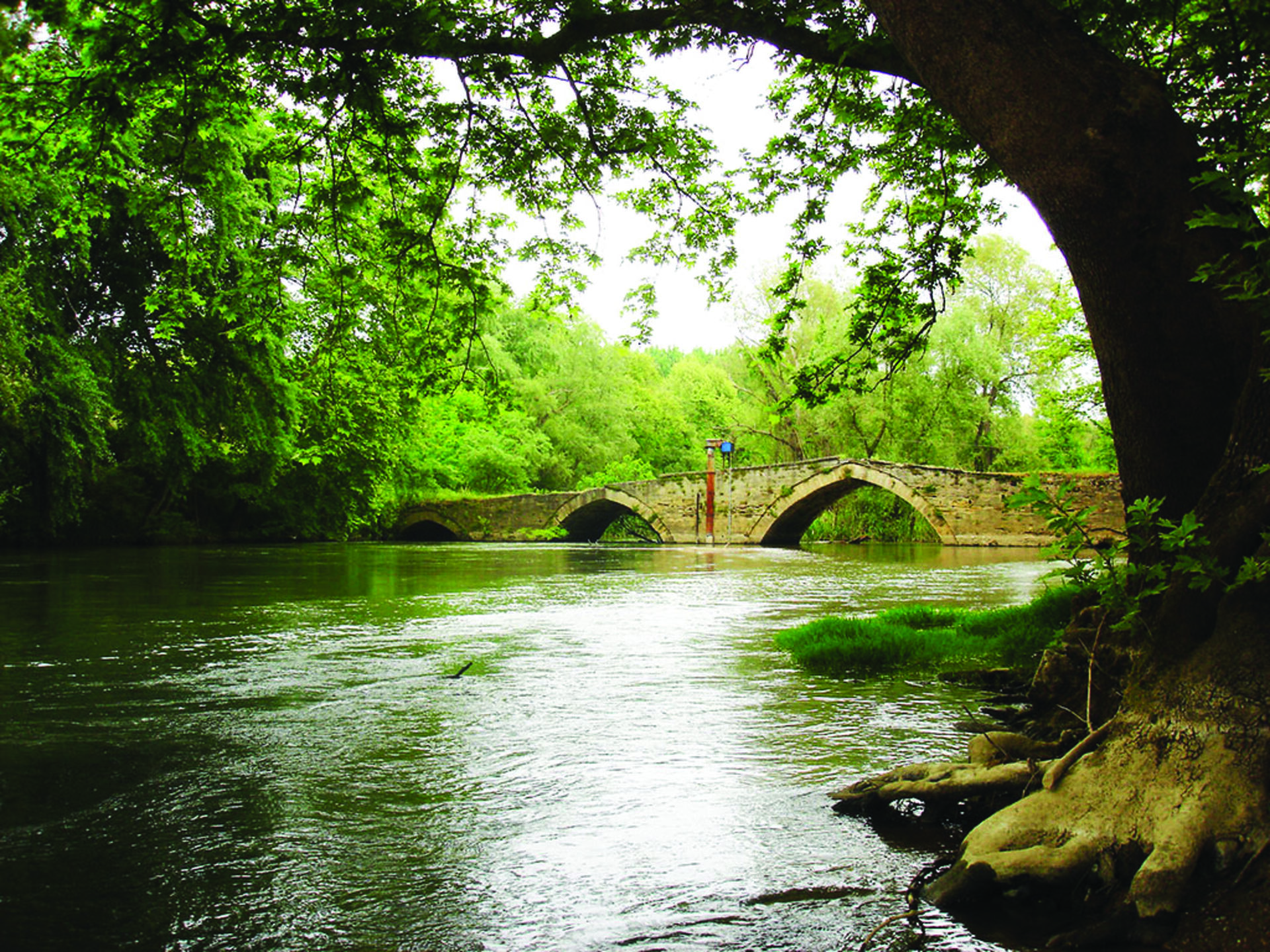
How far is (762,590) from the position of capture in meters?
12.0

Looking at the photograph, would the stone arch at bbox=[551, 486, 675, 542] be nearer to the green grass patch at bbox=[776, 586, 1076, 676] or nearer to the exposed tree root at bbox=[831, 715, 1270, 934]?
the green grass patch at bbox=[776, 586, 1076, 676]

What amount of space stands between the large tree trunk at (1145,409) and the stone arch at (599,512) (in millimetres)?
29237

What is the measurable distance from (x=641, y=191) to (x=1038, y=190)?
5.17 meters

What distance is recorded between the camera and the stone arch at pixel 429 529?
1433 inches

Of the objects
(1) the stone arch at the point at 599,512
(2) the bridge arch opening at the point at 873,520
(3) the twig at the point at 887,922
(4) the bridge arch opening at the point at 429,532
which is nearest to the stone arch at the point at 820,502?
(2) the bridge arch opening at the point at 873,520

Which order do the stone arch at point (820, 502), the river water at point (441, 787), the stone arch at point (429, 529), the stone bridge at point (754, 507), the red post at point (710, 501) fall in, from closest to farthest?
the river water at point (441, 787) → the stone bridge at point (754, 507) → the stone arch at point (820, 502) → the red post at point (710, 501) → the stone arch at point (429, 529)

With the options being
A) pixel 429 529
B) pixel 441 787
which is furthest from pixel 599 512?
pixel 441 787

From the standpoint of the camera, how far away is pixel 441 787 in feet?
11.4

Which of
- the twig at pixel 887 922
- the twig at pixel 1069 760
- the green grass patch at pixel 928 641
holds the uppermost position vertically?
the twig at pixel 1069 760

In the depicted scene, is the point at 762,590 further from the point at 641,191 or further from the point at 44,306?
the point at 44,306

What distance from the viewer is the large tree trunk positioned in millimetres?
2391

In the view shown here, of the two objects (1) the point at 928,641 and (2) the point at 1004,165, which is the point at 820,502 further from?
(2) the point at 1004,165

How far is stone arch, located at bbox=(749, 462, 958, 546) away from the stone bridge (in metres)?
0.03

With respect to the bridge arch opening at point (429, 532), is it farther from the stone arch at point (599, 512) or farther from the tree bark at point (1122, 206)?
the tree bark at point (1122, 206)
